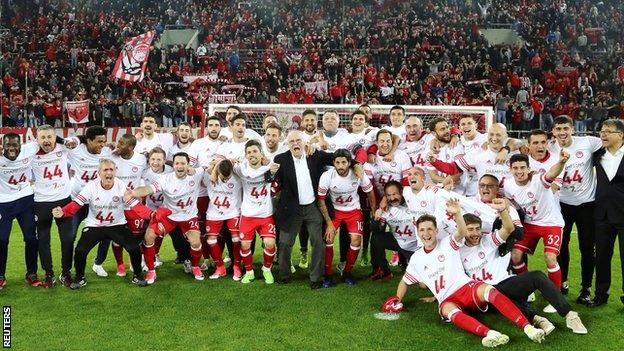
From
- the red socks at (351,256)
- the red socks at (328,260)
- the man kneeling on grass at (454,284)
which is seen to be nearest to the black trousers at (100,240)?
the red socks at (328,260)

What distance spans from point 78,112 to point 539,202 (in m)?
17.6

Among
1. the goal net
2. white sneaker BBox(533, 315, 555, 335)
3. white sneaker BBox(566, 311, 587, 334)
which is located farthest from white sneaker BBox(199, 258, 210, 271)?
white sneaker BBox(566, 311, 587, 334)

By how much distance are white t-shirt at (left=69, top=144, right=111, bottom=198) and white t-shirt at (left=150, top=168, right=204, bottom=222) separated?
76 centimetres

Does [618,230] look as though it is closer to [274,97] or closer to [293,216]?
[293,216]

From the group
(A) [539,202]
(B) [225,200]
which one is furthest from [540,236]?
(B) [225,200]

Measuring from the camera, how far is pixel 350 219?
773 cm

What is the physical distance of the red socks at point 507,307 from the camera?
219 inches

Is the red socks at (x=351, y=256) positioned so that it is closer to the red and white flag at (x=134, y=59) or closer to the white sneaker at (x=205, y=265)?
the white sneaker at (x=205, y=265)

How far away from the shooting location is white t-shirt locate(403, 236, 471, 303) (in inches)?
236

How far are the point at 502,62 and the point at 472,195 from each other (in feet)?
58.3

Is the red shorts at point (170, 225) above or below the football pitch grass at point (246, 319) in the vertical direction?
above

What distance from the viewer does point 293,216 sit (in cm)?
759

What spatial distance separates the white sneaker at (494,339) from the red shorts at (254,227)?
306 centimetres

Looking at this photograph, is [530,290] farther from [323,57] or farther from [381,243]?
[323,57]
